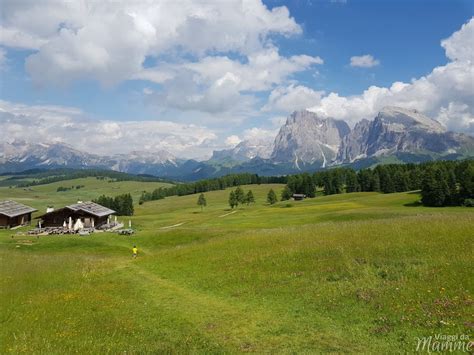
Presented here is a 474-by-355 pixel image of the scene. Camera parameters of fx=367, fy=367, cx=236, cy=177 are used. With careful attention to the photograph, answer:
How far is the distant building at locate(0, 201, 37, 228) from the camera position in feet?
275

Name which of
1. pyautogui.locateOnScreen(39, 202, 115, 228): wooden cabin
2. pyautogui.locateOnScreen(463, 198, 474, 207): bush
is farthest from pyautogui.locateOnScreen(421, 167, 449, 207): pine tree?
pyautogui.locateOnScreen(39, 202, 115, 228): wooden cabin

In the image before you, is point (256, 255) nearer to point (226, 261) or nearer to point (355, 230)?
point (226, 261)

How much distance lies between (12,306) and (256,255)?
18257 millimetres

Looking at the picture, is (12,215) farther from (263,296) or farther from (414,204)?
(414,204)

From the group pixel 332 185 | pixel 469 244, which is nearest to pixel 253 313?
pixel 469 244

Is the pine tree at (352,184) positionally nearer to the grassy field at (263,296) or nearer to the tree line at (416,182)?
the tree line at (416,182)

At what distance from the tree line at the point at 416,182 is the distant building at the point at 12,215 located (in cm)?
10233

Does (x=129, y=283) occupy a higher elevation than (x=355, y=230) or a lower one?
lower

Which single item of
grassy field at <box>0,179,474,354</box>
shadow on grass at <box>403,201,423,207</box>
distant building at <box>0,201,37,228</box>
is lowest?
shadow on grass at <box>403,201,423,207</box>

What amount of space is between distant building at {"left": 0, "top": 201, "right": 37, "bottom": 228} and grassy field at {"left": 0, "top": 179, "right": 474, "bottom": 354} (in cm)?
5541

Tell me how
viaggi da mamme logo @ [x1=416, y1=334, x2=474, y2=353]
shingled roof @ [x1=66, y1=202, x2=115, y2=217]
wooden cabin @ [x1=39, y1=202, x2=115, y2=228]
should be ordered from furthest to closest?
shingled roof @ [x1=66, y1=202, x2=115, y2=217] → wooden cabin @ [x1=39, y1=202, x2=115, y2=228] → viaggi da mamme logo @ [x1=416, y1=334, x2=474, y2=353]

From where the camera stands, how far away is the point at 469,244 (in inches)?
953

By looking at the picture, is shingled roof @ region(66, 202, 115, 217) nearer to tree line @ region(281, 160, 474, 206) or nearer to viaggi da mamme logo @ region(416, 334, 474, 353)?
viaggi da mamme logo @ region(416, 334, 474, 353)

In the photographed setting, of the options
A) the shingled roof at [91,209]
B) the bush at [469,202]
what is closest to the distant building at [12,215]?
the shingled roof at [91,209]
